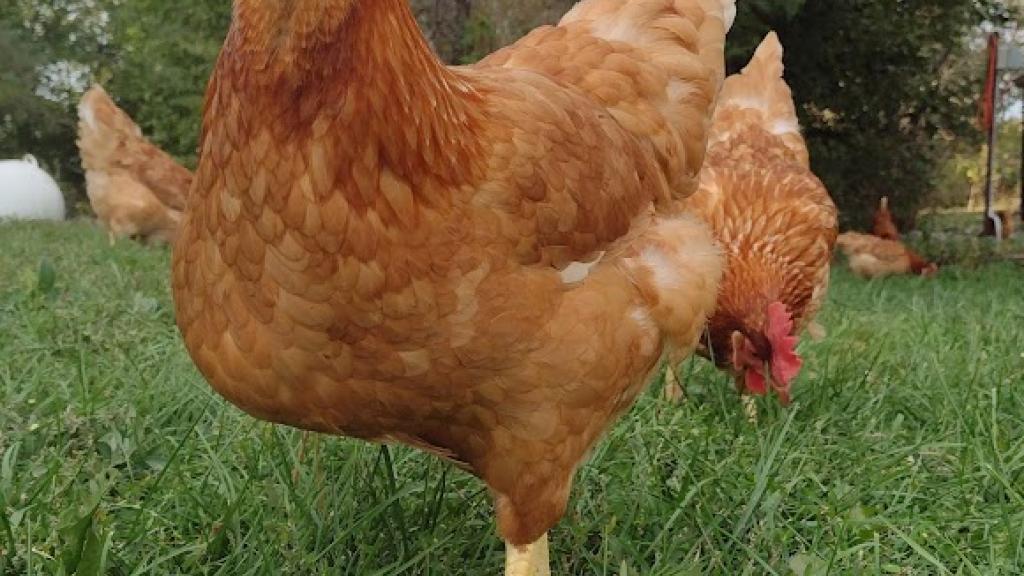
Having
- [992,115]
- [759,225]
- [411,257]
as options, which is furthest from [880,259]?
[411,257]

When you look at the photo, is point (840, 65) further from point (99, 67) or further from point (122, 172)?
point (99, 67)

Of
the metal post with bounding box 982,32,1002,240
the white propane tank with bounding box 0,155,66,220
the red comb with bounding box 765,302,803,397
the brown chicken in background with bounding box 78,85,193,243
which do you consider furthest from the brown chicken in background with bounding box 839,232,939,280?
the white propane tank with bounding box 0,155,66,220

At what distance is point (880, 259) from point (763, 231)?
13.7 feet

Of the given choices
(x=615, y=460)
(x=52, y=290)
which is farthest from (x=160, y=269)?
(x=615, y=460)

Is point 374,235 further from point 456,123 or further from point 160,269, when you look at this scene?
point 160,269

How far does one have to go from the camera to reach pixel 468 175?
1.20m

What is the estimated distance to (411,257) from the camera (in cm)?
112

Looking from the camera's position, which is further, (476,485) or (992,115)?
(992,115)

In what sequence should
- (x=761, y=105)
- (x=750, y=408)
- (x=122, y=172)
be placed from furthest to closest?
(x=122, y=172) < (x=761, y=105) < (x=750, y=408)

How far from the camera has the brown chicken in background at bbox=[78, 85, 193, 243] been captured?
21.3ft

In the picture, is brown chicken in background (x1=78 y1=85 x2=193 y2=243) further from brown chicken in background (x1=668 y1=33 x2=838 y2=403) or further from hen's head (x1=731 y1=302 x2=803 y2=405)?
hen's head (x1=731 y1=302 x2=803 y2=405)

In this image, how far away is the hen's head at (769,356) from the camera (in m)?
2.37

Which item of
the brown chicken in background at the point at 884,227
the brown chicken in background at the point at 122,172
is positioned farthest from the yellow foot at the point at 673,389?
the brown chicken in background at the point at 884,227

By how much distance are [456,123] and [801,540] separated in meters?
0.99
